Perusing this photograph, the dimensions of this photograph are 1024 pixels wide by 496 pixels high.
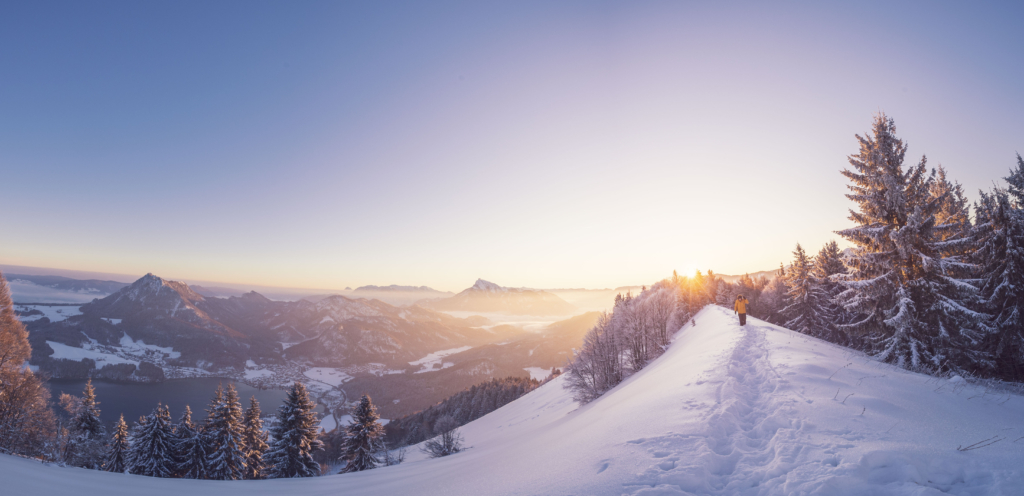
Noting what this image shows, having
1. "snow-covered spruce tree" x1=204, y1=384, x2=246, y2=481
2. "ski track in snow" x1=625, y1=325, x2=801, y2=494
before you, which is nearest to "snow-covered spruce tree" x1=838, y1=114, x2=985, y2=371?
"ski track in snow" x1=625, y1=325, x2=801, y2=494

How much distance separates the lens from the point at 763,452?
235 inches

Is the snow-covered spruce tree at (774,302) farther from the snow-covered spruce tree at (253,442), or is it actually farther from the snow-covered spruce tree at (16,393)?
the snow-covered spruce tree at (16,393)

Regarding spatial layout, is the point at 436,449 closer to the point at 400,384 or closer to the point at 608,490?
the point at 608,490

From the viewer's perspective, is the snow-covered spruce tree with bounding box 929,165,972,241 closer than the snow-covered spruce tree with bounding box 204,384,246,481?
Yes

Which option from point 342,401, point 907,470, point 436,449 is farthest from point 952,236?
point 342,401

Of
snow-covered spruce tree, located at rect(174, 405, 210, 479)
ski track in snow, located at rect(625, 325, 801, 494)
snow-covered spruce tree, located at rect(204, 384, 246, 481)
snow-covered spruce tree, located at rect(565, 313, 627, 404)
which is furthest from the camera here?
snow-covered spruce tree, located at rect(565, 313, 627, 404)

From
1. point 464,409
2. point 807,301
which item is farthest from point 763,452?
point 464,409

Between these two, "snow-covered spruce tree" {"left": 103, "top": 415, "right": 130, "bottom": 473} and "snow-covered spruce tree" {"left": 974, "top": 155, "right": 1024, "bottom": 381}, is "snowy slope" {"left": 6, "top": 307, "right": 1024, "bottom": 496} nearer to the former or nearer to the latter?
"snow-covered spruce tree" {"left": 974, "top": 155, "right": 1024, "bottom": 381}

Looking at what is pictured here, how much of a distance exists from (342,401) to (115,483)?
19972cm

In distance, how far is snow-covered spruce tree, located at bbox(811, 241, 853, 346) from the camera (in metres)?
37.8

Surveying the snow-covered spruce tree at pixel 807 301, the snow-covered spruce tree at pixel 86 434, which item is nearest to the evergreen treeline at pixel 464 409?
the snow-covered spruce tree at pixel 86 434

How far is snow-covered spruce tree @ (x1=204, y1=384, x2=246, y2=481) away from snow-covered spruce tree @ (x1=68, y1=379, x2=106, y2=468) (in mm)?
7809

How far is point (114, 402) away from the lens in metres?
152

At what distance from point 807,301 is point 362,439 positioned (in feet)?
166
